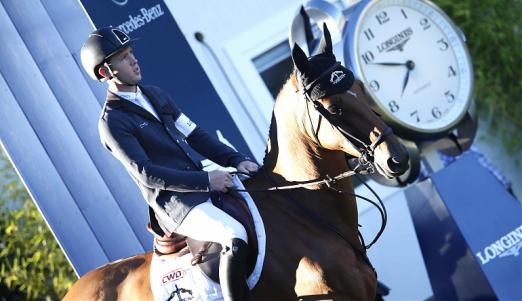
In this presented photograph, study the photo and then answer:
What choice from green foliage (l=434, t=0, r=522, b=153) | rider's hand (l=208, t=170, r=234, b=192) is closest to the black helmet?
rider's hand (l=208, t=170, r=234, b=192)

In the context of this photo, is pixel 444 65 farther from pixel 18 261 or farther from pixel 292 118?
pixel 18 261

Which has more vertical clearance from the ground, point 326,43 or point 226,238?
point 326,43

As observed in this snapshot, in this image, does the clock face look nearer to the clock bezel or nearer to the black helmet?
the clock bezel

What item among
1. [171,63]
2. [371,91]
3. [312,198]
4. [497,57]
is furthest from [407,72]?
[312,198]

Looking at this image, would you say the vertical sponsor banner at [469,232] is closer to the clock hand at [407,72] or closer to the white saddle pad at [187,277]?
the clock hand at [407,72]

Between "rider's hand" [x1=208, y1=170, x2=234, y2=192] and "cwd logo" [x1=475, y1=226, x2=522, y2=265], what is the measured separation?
2750 mm

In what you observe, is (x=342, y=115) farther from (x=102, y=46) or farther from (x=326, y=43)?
(x=102, y=46)

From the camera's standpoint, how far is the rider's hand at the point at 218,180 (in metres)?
5.10

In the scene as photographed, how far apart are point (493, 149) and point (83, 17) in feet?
15.3

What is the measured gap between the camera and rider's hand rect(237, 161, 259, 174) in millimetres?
5434

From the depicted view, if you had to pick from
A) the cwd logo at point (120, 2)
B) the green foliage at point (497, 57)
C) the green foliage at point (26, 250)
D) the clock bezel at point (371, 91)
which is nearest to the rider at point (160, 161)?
the clock bezel at point (371, 91)

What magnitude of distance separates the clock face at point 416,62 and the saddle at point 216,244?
2406mm

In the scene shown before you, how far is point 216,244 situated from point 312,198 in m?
0.57

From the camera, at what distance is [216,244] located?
5215 mm
